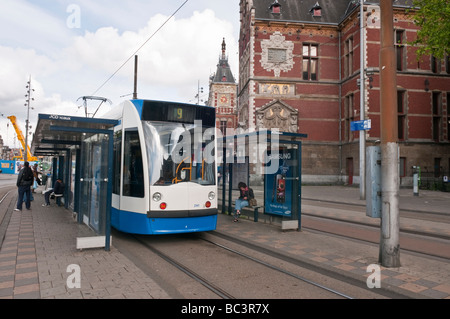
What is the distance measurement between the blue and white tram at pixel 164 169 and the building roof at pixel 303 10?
85.9 ft

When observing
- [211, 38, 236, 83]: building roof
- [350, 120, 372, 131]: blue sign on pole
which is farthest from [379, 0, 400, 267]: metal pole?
[211, 38, 236, 83]: building roof

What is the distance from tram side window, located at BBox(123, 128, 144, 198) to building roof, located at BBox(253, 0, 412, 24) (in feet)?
87.3

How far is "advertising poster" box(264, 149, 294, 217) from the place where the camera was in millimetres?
9039

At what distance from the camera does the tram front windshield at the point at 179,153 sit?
270 inches


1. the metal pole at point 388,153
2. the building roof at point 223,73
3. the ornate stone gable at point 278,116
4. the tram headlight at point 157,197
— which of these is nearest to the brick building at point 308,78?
the ornate stone gable at point 278,116

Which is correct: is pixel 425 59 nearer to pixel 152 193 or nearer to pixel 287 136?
pixel 287 136

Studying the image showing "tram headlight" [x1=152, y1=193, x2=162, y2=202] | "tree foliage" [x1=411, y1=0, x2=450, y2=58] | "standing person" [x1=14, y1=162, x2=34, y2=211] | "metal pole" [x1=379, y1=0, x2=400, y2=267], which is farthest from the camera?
"tree foliage" [x1=411, y1=0, x2=450, y2=58]

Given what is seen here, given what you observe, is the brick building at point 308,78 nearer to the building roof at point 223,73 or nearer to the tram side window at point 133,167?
the tram side window at point 133,167

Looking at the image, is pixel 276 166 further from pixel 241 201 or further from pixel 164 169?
pixel 164 169

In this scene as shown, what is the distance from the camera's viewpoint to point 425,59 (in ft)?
90.7

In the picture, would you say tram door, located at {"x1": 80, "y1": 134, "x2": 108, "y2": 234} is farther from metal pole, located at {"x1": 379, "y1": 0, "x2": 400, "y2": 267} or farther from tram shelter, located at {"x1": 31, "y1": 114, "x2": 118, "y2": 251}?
metal pole, located at {"x1": 379, "y1": 0, "x2": 400, "y2": 267}

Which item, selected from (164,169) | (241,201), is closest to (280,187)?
(241,201)

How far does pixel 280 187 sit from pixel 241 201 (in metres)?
1.39
